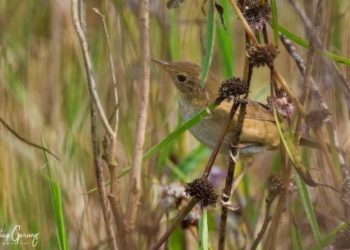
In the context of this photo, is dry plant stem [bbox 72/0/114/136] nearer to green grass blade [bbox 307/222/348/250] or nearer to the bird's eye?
green grass blade [bbox 307/222/348/250]

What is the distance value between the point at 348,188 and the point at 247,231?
0.82 metres

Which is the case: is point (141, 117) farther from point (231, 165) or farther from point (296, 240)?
point (296, 240)

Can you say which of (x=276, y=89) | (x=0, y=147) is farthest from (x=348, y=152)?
(x=0, y=147)

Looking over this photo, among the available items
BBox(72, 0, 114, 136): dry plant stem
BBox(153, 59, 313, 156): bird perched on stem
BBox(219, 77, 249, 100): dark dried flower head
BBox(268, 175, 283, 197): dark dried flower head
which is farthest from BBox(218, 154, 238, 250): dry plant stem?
BBox(153, 59, 313, 156): bird perched on stem

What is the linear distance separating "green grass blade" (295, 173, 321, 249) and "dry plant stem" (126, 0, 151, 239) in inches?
15.9

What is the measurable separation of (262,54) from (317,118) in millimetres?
200

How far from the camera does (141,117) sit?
181 cm

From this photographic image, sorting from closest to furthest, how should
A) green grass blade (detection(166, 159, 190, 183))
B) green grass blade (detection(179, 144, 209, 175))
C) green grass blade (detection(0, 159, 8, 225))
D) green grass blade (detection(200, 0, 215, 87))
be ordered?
1. green grass blade (detection(200, 0, 215, 87))
2. green grass blade (detection(0, 159, 8, 225))
3. green grass blade (detection(166, 159, 190, 183))
4. green grass blade (detection(179, 144, 209, 175))

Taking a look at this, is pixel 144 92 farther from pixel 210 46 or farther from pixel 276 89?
pixel 276 89

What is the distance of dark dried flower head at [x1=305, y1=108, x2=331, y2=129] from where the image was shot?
5.52ft

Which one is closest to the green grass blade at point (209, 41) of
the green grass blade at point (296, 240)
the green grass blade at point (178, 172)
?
the green grass blade at point (296, 240)

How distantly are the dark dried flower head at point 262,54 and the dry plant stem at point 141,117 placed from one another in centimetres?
26

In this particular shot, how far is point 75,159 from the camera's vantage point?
2.59 m

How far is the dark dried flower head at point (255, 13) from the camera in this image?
1760 millimetres
